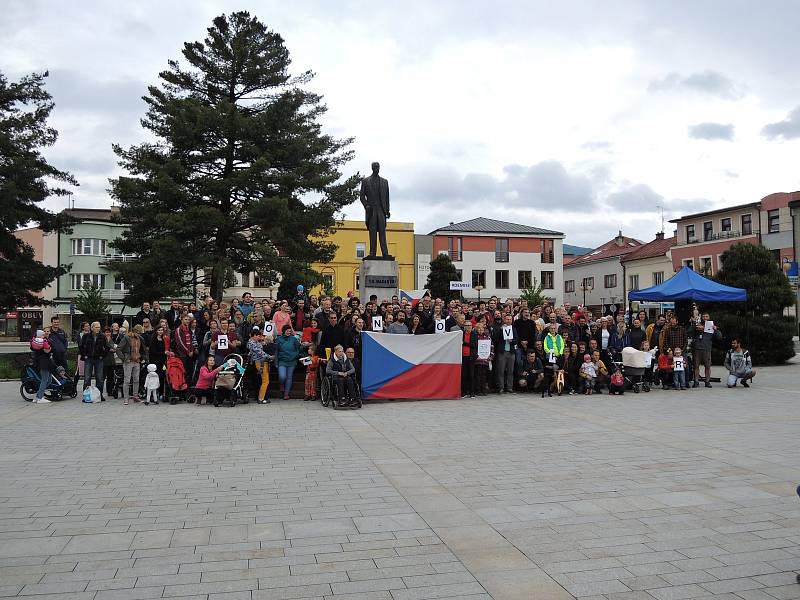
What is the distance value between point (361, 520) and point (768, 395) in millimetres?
12750

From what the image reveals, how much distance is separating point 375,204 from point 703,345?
33.4 ft

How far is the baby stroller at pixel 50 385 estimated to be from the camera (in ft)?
46.9

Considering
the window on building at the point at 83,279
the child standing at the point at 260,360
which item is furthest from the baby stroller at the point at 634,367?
the window on building at the point at 83,279

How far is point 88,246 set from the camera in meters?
63.5

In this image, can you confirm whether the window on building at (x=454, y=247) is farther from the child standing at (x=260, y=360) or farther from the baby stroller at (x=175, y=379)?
the baby stroller at (x=175, y=379)

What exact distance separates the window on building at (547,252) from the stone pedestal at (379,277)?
52.7 m

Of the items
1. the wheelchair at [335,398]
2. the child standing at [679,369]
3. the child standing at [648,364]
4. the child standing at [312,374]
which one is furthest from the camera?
the child standing at [679,369]

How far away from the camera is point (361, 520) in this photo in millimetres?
5664

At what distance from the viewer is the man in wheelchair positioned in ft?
43.2

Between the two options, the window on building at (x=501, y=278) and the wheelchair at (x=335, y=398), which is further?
the window on building at (x=501, y=278)

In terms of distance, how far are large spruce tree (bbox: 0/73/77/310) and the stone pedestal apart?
1715 centimetres

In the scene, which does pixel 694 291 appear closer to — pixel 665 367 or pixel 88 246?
A: pixel 665 367

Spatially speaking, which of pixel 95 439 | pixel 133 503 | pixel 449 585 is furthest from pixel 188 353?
pixel 449 585

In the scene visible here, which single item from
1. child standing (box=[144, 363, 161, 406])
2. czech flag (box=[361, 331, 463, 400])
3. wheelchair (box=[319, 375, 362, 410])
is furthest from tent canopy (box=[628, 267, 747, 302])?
child standing (box=[144, 363, 161, 406])
